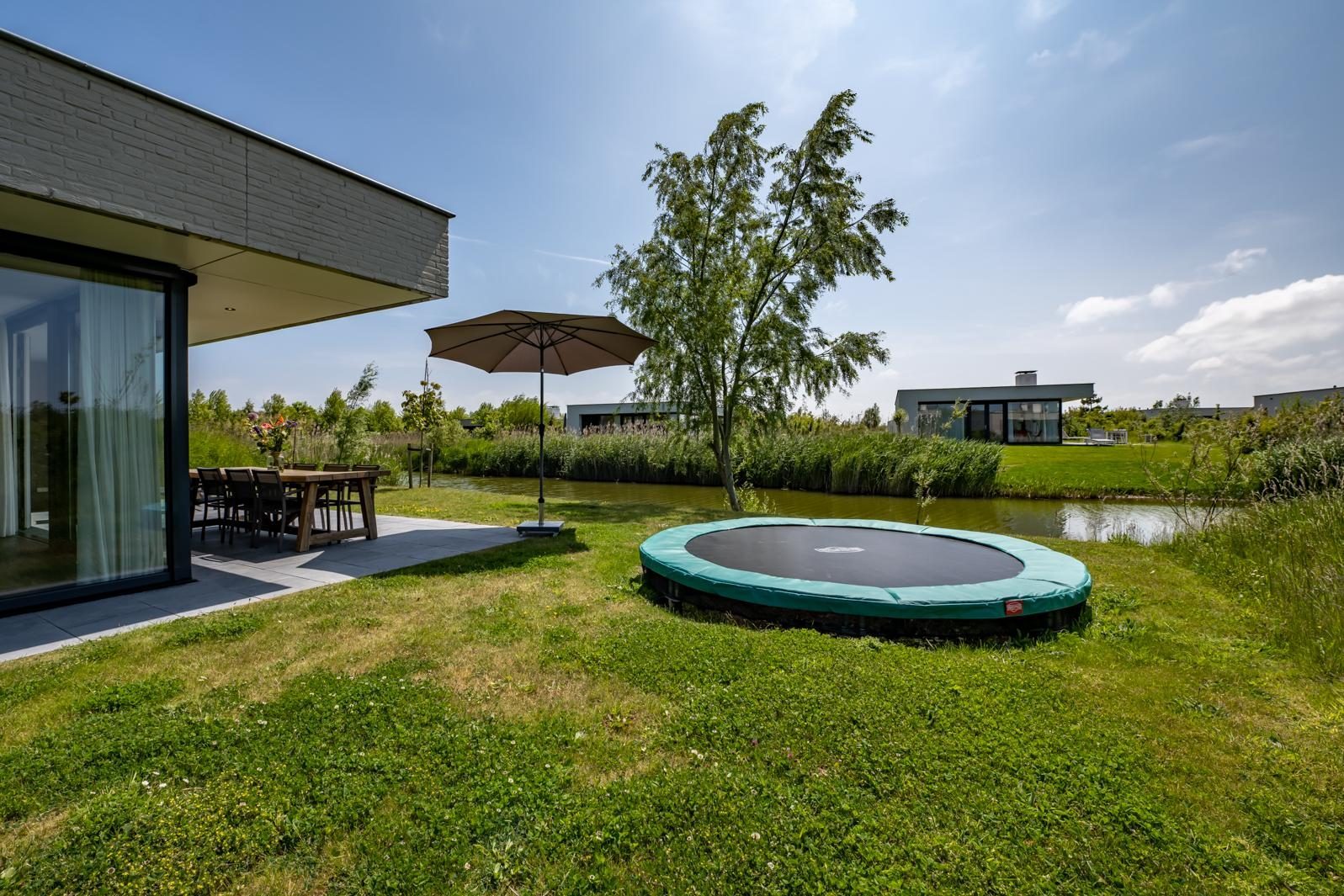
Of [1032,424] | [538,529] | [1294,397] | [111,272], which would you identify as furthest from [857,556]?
[1032,424]

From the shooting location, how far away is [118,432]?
394 centimetres

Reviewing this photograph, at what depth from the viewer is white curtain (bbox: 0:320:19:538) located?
3.57m

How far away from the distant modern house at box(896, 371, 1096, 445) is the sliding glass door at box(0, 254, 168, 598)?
24.6 meters

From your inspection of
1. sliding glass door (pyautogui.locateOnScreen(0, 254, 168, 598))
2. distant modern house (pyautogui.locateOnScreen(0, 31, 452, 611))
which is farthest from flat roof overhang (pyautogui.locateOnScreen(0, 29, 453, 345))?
sliding glass door (pyautogui.locateOnScreen(0, 254, 168, 598))

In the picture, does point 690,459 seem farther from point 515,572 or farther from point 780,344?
point 515,572

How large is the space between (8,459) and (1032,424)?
1197 inches

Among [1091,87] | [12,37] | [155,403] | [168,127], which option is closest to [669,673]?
[155,403]

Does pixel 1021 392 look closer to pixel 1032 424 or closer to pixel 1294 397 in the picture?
pixel 1032 424

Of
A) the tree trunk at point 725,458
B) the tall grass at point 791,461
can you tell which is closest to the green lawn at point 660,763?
the tree trunk at point 725,458

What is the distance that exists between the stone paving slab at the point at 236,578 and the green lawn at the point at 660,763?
48 centimetres

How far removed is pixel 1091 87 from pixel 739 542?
6.30 metres

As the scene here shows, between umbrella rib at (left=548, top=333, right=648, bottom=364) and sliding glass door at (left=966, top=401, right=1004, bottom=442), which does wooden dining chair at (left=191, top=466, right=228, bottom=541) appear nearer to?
umbrella rib at (left=548, top=333, right=648, bottom=364)

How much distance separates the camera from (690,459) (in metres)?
14.2

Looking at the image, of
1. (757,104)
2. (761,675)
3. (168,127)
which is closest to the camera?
(761,675)
